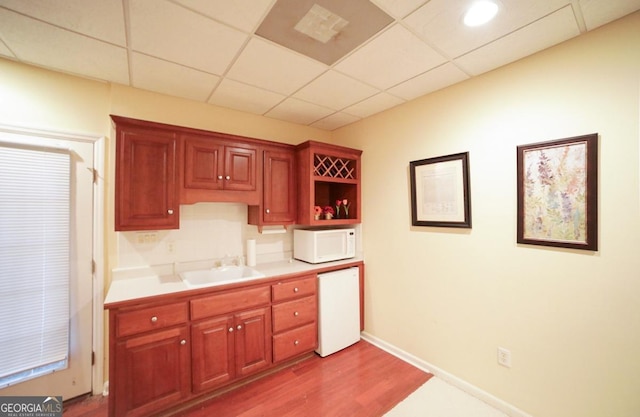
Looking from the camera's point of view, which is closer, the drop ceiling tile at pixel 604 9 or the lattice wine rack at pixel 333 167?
the drop ceiling tile at pixel 604 9

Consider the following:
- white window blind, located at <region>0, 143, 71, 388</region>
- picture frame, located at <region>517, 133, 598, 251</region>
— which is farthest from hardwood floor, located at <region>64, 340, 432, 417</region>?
picture frame, located at <region>517, 133, 598, 251</region>

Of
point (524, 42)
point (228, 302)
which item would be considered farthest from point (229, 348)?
point (524, 42)

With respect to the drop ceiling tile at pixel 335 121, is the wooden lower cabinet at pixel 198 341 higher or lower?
lower

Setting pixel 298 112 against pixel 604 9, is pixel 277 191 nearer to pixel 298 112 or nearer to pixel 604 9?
pixel 298 112

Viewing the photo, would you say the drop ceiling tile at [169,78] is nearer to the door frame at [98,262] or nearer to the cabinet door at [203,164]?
the cabinet door at [203,164]

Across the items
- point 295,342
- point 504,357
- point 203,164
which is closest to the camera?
point 504,357

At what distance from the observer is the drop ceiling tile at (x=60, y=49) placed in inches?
58.2

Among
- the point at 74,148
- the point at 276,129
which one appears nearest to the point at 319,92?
the point at 276,129

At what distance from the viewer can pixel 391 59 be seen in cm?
182

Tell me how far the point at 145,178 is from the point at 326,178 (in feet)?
5.42

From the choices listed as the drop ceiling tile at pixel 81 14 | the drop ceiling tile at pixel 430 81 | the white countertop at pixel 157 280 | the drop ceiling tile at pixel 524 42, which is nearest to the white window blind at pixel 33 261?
the white countertop at pixel 157 280

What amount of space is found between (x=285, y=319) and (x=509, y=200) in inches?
82.6

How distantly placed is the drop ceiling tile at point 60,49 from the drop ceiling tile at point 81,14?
78 mm

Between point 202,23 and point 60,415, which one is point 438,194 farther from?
point 60,415
